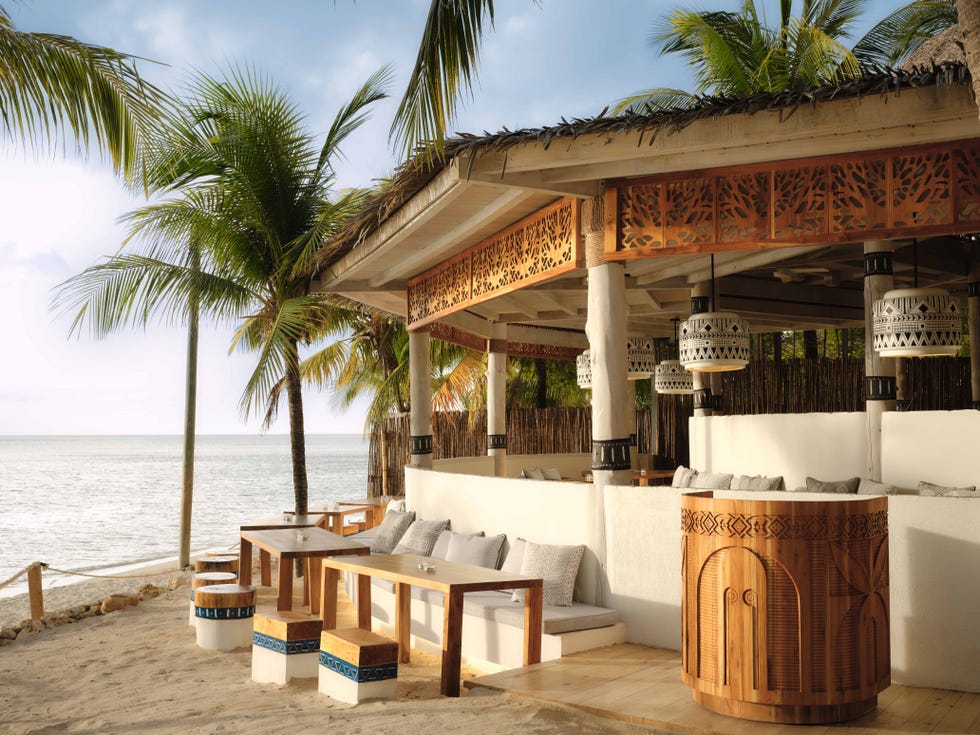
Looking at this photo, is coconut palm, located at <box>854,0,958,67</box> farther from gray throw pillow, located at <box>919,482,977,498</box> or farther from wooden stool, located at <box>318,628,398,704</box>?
wooden stool, located at <box>318,628,398,704</box>

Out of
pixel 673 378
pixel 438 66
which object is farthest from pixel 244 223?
pixel 438 66

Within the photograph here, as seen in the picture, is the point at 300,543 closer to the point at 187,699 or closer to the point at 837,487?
the point at 187,699

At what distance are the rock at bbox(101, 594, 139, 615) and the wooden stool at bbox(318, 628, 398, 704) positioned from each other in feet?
15.3

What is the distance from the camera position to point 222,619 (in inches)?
279

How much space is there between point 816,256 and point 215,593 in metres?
6.85

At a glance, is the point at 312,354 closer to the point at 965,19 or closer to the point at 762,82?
the point at 762,82

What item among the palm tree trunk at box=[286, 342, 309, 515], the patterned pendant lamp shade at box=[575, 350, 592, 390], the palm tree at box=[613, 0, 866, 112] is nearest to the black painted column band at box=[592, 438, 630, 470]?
the patterned pendant lamp shade at box=[575, 350, 592, 390]

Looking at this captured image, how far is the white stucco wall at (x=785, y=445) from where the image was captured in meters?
8.55

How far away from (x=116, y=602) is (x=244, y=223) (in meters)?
4.25

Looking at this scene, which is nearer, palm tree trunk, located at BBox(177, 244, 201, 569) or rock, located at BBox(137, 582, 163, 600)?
rock, located at BBox(137, 582, 163, 600)

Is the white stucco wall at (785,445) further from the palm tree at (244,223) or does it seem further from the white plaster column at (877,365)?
the palm tree at (244,223)

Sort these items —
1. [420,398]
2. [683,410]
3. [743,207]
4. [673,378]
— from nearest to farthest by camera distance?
1. [743,207]
2. [420,398]
3. [673,378]
4. [683,410]

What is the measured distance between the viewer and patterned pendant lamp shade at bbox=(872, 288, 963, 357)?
22.4 feet

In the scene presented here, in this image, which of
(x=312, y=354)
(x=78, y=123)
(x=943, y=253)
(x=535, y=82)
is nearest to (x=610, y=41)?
(x=535, y=82)
